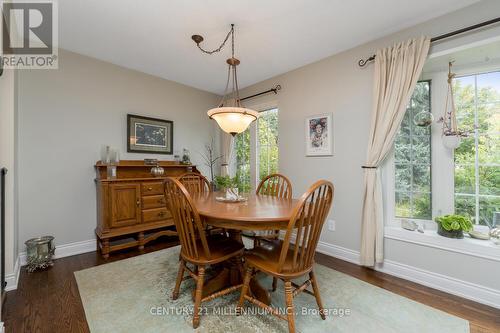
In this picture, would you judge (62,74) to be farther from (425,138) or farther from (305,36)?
(425,138)

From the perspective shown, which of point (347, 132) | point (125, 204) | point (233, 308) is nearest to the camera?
point (233, 308)

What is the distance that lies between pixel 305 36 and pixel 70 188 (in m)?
3.31

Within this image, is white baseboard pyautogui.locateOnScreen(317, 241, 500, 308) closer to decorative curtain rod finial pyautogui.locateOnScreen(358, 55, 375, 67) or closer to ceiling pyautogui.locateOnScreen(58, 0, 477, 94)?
decorative curtain rod finial pyautogui.locateOnScreen(358, 55, 375, 67)

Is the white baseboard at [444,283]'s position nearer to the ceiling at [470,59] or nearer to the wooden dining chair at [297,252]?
the wooden dining chair at [297,252]

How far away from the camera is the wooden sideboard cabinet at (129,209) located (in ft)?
8.29

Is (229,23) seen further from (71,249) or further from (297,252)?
(71,249)

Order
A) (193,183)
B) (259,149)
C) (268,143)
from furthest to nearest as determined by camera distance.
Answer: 1. (259,149)
2. (268,143)
3. (193,183)

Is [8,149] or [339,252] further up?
[8,149]

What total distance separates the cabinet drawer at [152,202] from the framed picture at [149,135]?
79cm

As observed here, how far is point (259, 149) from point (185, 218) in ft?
7.86

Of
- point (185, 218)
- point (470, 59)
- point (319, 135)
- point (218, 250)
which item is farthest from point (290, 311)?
point (470, 59)

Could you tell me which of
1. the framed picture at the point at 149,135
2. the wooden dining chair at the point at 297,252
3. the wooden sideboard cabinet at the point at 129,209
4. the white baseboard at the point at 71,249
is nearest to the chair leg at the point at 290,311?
the wooden dining chair at the point at 297,252

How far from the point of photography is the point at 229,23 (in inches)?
82.9

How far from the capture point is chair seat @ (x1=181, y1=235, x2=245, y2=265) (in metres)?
1.51
